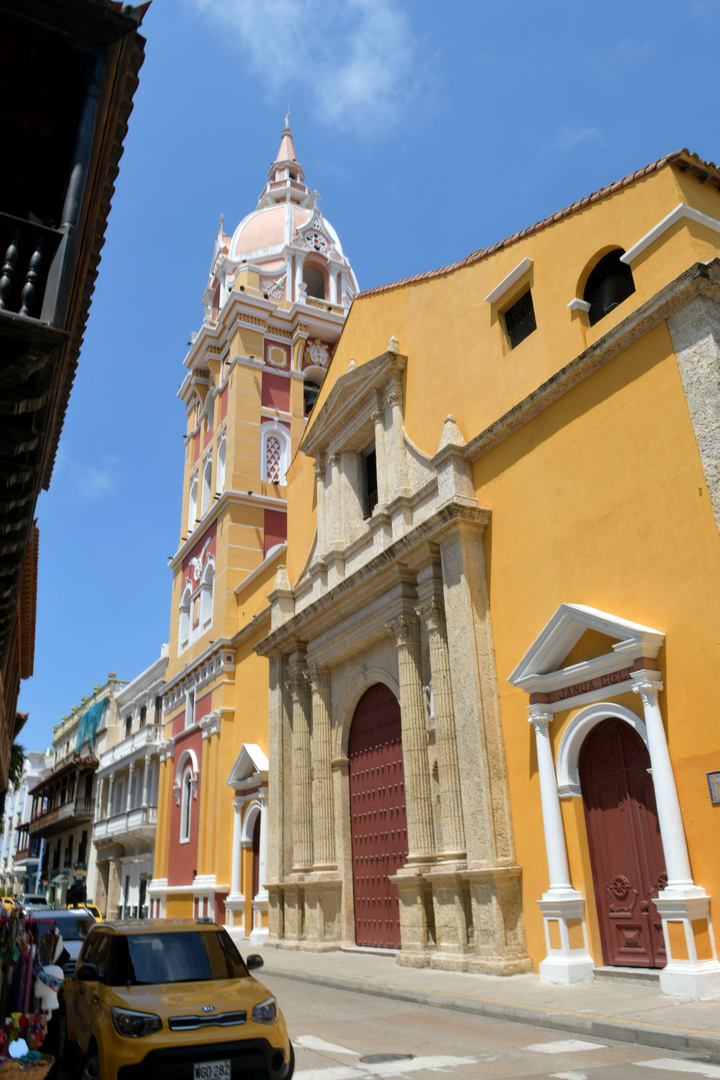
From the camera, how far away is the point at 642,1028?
22.5 ft

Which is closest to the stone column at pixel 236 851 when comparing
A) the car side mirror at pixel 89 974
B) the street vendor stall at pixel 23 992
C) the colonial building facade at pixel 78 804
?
the street vendor stall at pixel 23 992

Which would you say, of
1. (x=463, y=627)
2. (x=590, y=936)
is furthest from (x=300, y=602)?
(x=590, y=936)

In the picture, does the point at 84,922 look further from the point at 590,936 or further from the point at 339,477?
the point at 339,477

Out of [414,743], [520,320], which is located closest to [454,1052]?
[414,743]

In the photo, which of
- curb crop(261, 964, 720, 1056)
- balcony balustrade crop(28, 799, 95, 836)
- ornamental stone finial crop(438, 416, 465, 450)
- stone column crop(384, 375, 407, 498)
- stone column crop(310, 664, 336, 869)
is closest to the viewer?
curb crop(261, 964, 720, 1056)

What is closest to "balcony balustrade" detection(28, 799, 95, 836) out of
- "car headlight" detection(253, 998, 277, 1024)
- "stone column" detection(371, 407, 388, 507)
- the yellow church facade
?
the yellow church facade

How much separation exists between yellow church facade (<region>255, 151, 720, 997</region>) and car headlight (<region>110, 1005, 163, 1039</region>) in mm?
5582

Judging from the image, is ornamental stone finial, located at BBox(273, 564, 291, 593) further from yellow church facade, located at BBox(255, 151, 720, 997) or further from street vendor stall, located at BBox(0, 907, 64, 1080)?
street vendor stall, located at BBox(0, 907, 64, 1080)

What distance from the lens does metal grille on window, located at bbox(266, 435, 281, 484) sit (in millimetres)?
28250

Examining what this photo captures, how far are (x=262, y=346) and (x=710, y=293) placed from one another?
21.9 meters

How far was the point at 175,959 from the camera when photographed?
6.46 m

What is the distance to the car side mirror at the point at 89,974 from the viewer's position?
6.17 meters

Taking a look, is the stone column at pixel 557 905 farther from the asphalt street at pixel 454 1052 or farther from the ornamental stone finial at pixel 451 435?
the ornamental stone finial at pixel 451 435

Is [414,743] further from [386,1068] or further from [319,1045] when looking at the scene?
[386,1068]
